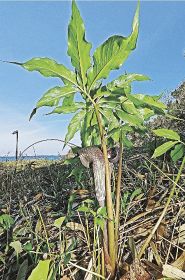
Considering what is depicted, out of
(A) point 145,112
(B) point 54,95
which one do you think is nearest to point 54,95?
(B) point 54,95

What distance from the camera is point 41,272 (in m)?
0.85

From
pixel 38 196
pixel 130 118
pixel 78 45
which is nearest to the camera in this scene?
pixel 78 45

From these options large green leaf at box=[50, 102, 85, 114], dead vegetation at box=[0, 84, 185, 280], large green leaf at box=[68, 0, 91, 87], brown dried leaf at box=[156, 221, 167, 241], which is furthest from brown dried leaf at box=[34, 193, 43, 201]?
large green leaf at box=[68, 0, 91, 87]

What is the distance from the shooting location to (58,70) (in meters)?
0.78

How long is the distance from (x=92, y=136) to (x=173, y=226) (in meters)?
0.41

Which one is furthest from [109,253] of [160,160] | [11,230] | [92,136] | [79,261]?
[160,160]

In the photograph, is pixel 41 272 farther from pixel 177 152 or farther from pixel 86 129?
pixel 177 152

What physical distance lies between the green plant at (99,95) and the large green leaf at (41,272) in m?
0.16

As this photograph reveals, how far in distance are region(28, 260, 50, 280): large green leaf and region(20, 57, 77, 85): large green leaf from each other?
460 mm

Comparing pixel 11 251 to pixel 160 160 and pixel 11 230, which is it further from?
pixel 160 160

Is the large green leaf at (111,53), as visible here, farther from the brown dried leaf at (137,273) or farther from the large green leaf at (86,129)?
the brown dried leaf at (137,273)

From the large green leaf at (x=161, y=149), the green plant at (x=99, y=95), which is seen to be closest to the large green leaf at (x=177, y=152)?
the large green leaf at (x=161, y=149)

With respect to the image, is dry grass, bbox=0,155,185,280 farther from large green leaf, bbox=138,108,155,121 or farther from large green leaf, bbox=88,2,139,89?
large green leaf, bbox=88,2,139,89

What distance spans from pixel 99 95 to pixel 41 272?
462mm
